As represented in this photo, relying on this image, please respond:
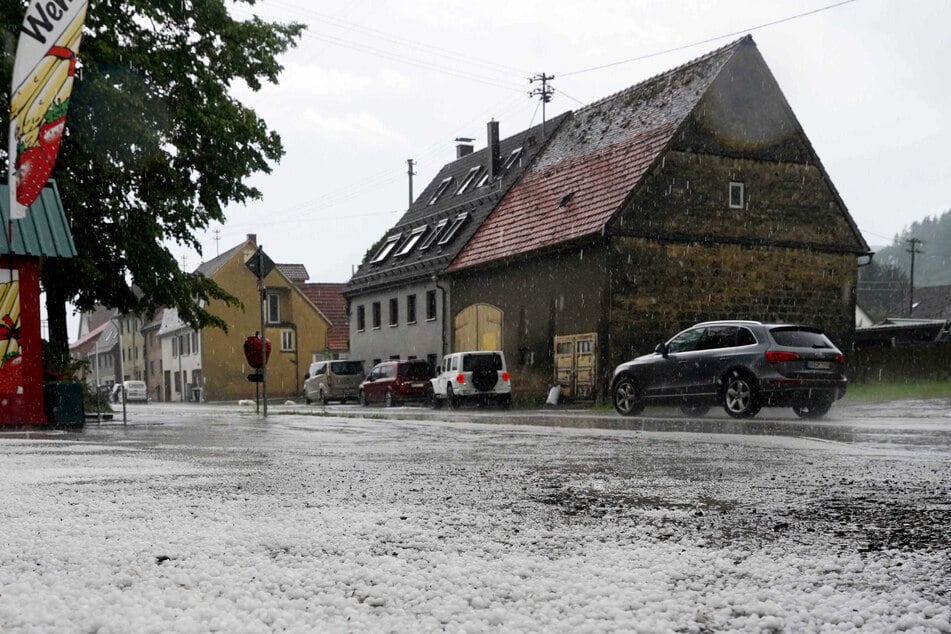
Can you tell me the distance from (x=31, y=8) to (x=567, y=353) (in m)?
20.9

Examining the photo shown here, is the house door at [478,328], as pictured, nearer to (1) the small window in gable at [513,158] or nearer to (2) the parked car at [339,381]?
(1) the small window in gable at [513,158]

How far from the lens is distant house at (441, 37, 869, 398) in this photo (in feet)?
93.6

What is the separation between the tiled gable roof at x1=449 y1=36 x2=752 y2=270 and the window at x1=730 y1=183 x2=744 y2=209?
2.72 metres

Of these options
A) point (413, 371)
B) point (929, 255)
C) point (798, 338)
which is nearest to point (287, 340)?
point (413, 371)

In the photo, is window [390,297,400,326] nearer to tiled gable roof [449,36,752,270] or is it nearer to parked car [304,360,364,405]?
parked car [304,360,364,405]

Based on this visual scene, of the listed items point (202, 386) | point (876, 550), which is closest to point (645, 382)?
point (876, 550)

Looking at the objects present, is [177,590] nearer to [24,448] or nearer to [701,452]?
[701,452]

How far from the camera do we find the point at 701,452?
31.4 ft

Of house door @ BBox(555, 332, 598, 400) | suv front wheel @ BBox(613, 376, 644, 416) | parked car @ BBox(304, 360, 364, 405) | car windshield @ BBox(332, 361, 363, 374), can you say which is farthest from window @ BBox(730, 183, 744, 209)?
car windshield @ BBox(332, 361, 363, 374)

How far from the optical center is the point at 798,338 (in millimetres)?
17844

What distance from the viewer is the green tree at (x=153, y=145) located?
2086 cm

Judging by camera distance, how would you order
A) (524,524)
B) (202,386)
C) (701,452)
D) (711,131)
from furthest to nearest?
(202,386)
(711,131)
(701,452)
(524,524)

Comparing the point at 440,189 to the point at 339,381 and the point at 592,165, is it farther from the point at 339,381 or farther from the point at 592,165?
the point at 592,165

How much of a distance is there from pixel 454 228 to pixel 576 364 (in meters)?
11.2
